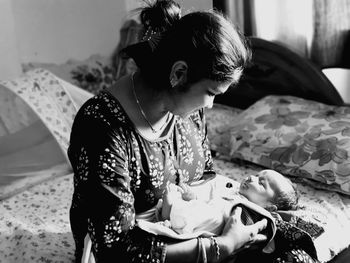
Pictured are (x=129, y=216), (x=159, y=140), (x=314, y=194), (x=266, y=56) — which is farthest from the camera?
(x=266, y=56)

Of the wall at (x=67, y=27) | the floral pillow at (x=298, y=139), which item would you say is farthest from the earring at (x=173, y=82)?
the wall at (x=67, y=27)

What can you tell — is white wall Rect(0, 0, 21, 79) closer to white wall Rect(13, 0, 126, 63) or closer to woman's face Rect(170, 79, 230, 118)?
white wall Rect(13, 0, 126, 63)

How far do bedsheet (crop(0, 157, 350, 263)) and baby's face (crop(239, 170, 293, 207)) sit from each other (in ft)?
0.36

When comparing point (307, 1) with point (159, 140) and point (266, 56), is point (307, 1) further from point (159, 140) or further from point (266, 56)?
point (159, 140)

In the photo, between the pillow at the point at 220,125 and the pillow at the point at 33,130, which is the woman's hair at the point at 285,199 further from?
the pillow at the point at 33,130

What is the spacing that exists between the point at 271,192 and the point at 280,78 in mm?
1099

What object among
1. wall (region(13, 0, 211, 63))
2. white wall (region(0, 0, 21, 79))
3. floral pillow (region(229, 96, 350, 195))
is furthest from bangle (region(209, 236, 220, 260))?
white wall (region(0, 0, 21, 79))

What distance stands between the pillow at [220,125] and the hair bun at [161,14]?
107 centimetres

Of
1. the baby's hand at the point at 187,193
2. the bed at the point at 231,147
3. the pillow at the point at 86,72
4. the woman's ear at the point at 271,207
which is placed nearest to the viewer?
the baby's hand at the point at 187,193

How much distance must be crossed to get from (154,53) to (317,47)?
137cm

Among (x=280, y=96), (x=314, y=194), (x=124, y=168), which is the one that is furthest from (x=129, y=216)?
(x=280, y=96)

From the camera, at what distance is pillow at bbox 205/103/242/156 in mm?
2494

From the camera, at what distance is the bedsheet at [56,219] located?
1.74 meters

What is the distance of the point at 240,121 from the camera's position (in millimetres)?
2510
